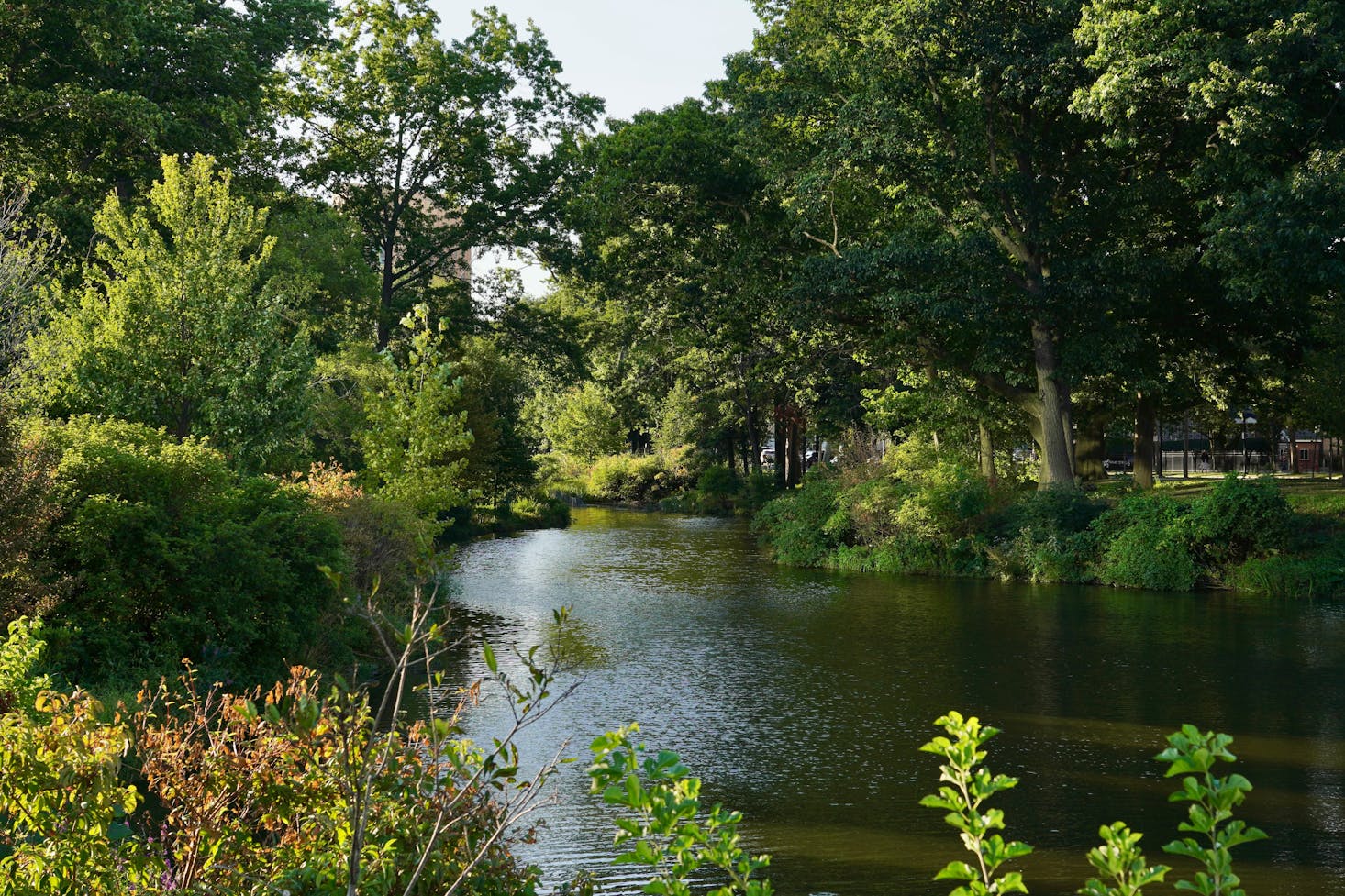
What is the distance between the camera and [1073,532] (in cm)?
2370

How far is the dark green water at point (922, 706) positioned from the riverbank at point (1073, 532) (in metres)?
1.23

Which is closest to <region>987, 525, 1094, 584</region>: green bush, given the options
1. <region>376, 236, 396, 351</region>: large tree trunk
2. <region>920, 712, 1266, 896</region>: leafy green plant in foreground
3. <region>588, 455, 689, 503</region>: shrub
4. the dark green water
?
the dark green water

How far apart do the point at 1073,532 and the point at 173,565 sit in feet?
60.4

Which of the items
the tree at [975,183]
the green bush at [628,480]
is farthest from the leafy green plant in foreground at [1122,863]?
the green bush at [628,480]

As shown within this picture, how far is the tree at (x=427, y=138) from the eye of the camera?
1265 inches

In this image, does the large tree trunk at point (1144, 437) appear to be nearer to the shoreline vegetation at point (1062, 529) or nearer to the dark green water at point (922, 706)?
the shoreline vegetation at point (1062, 529)

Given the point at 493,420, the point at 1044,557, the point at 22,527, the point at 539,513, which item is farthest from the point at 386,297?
the point at 22,527

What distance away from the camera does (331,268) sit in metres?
30.6

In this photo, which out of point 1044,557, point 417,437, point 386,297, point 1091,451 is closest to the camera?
point 417,437

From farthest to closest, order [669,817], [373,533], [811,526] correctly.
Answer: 1. [811,526]
2. [373,533]
3. [669,817]

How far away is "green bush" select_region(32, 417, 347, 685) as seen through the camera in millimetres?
10234

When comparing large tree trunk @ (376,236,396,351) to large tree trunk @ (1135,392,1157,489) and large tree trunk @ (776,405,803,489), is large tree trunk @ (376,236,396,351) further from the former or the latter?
large tree trunk @ (1135,392,1157,489)

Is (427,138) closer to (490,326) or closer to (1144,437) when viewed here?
(490,326)

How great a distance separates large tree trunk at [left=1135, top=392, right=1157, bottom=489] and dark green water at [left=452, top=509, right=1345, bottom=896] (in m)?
10.9
